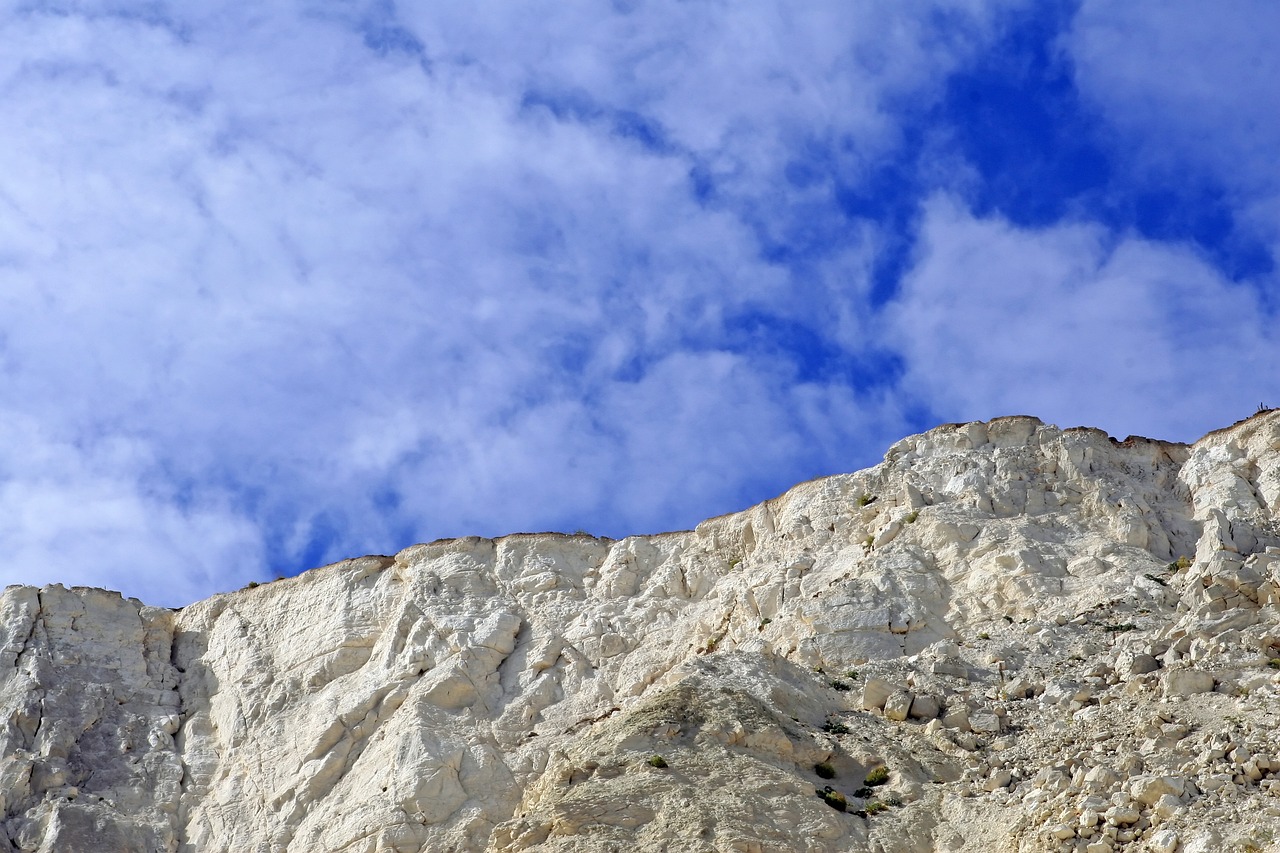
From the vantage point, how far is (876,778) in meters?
34.7

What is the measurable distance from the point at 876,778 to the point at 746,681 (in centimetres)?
387

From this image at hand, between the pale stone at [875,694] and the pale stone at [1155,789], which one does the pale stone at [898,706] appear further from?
the pale stone at [1155,789]

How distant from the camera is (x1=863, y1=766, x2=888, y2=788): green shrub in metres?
34.6

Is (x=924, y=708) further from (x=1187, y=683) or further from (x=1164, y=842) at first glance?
(x=1164, y=842)

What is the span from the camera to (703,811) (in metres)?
33.2

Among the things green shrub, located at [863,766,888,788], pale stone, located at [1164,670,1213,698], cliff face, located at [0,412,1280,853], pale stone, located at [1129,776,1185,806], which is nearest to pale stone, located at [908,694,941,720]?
cliff face, located at [0,412,1280,853]

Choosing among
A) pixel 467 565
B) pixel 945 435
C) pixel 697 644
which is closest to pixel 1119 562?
pixel 945 435

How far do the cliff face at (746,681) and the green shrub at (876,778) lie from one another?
194 mm

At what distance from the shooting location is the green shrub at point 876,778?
34.6 meters

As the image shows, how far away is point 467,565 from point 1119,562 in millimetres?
16554

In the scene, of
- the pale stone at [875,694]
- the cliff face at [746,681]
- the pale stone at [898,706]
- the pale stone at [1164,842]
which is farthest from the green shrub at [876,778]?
the pale stone at [1164,842]

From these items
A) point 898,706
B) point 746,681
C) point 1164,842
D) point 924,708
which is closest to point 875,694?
point 898,706

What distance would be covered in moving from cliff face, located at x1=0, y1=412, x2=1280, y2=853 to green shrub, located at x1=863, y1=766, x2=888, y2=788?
0.19m

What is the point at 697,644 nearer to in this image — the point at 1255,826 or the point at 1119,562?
the point at 1119,562
